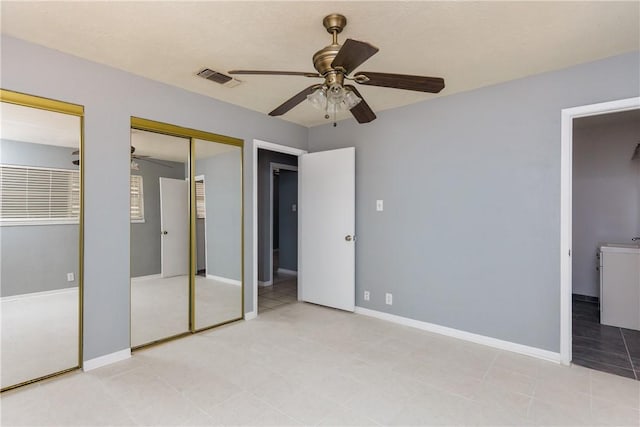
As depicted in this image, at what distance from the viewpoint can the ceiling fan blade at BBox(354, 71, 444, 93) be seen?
1815 millimetres

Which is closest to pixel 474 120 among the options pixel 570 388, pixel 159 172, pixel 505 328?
pixel 505 328

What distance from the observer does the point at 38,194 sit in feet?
8.11

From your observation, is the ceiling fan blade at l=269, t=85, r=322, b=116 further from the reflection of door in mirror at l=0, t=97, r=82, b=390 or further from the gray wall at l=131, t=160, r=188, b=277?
the reflection of door in mirror at l=0, t=97, r=82, b=390

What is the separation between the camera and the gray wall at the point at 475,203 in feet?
9.00

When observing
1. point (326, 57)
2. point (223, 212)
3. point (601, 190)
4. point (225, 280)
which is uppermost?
point (326, 57)

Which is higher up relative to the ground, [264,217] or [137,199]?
[137,199]

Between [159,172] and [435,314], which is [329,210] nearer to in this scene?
[435,314]

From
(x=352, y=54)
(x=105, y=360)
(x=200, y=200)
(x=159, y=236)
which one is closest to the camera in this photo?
(x=352, y=54)

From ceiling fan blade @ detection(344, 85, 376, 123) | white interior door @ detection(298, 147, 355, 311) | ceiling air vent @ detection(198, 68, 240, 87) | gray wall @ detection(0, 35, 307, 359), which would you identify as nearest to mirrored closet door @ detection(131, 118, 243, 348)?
gray wall @ detection(0, 35, 307, 359)

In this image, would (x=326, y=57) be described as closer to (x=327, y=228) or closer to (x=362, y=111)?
(x=362, y=111)

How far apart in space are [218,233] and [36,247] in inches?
59.3

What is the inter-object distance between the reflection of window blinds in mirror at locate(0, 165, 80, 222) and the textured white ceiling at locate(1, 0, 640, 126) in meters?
0.93

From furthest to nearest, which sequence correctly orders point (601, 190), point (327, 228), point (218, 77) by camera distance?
point (601, 190), point (327, 228), point (218, 77)

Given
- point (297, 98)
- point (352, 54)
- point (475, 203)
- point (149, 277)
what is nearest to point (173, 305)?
point (149, 277)
